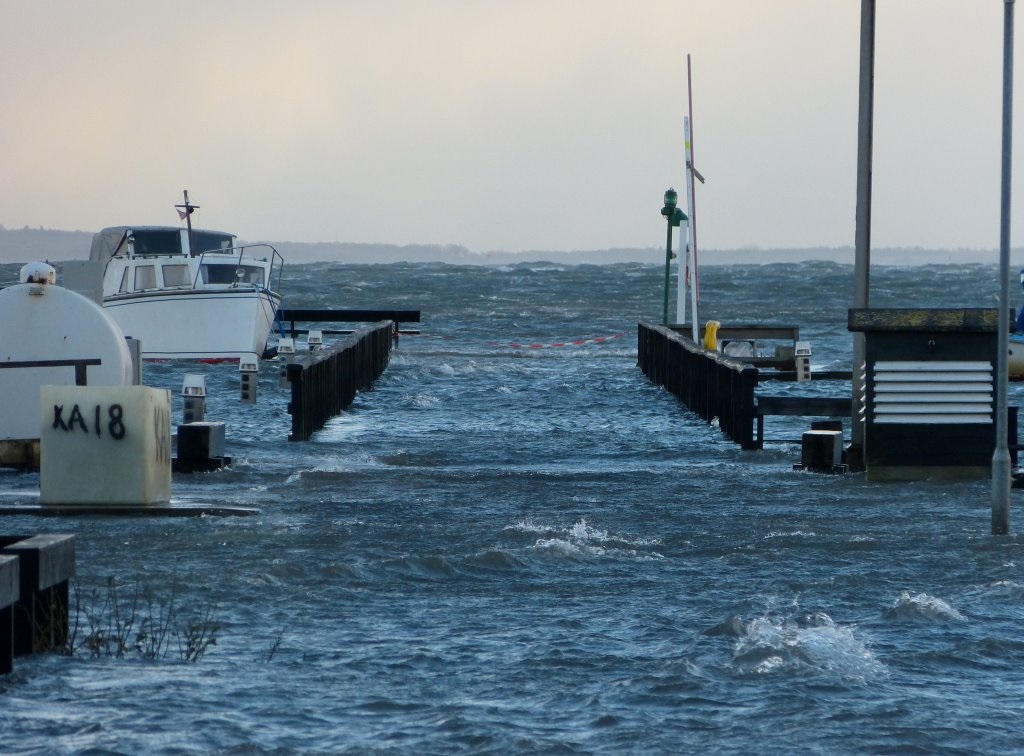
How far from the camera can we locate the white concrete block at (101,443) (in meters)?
15.9

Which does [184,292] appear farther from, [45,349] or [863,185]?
[863,185]

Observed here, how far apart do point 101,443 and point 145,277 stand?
28.8m

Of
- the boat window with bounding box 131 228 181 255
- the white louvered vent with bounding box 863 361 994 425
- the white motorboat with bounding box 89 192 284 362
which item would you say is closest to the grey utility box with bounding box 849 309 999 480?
the white louvered vent with bounding box 863 361 994 425

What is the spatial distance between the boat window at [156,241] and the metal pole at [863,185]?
2725cm

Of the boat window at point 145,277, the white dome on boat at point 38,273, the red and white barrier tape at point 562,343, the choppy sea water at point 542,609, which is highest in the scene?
the white dome on boat at point 38,273

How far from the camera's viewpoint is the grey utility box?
18.8 metres

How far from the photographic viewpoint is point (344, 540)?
14.9m

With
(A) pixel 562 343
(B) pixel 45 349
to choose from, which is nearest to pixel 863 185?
(B) pixel 45 349

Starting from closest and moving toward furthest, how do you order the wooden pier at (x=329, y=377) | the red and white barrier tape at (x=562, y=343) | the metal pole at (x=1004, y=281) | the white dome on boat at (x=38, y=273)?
the metal pole at (x=1004, y=281) < the white dome on boat at (x=38, y=273) < the wooden pier at (x=329, y=377) < the red and white barrier tape at (x=562, y=343)

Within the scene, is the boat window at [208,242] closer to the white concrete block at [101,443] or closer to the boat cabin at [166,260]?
the boat cabin at [166,260]

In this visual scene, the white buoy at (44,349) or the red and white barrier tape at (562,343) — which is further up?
the white buoy at (44,349)

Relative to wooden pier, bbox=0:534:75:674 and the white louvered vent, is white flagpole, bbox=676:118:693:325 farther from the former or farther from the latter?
wooden pier, bbox=0:534:75:674

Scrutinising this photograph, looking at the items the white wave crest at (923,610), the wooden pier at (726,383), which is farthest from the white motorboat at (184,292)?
the white wave crest at (923,610)

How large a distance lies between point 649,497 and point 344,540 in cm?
432
